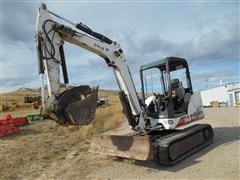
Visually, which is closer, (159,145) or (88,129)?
(159,145)

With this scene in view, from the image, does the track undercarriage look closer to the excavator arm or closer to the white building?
the excavator arm

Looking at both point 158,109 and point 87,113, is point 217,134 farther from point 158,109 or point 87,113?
point 87,113

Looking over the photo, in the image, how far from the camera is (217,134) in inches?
484

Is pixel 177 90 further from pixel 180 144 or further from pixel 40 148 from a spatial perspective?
pixel 40 148

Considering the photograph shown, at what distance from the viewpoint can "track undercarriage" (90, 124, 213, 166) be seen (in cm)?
867

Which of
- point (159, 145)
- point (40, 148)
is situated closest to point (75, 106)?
point (159, 145)

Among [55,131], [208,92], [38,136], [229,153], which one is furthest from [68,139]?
[208,92]

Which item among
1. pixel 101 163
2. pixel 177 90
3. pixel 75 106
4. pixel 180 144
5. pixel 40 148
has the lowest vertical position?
pixel 101 163

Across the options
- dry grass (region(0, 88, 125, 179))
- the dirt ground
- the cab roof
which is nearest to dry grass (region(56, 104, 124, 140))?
dry grass (region(0, 88, 125, 179))

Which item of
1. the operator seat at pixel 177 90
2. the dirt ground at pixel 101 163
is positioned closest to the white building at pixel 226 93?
the dirt ground at pixel 101 163

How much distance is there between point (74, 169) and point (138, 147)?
6.25ft

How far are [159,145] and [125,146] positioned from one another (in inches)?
38.1

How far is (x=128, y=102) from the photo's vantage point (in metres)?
10.1

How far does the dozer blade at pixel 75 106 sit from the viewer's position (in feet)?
24.8
